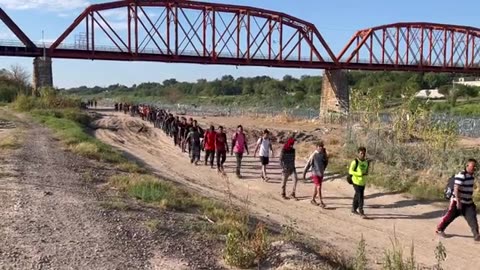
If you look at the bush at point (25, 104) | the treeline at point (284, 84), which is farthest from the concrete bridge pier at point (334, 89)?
the bush at point (25, 104)

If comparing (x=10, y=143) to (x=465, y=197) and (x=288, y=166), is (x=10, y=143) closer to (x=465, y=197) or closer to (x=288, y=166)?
(x=288, y=166)

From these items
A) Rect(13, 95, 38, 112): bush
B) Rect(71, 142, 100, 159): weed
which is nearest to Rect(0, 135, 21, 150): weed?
Rect(71, 142, 100, 159): weed

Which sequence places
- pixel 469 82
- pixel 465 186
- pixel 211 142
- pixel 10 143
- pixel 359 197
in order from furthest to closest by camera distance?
1. pixel 469 82
2. pixel 211 142
3. pixel 10 143
4. pixel 359 197
5. pixel 465 186

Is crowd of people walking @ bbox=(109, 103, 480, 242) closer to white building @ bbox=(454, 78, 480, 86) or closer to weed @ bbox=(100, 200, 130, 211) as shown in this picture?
weed @ bbox=(100, 200, 130, 211)

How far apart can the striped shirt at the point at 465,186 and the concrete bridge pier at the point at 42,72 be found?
182ft

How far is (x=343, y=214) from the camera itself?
46.8 ft

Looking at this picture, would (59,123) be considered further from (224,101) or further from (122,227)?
(224,101)

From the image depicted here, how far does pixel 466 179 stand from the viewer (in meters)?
11.5

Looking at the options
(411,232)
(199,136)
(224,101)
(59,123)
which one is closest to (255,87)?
(224,101)

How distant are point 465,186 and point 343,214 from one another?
136 inches

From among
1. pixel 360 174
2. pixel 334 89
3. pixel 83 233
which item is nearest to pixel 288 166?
pixel 360 174

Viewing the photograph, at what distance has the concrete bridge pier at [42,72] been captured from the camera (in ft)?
201

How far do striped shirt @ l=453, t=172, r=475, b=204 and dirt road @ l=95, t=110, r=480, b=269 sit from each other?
0.89 metres

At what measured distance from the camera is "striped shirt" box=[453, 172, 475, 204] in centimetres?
1148
